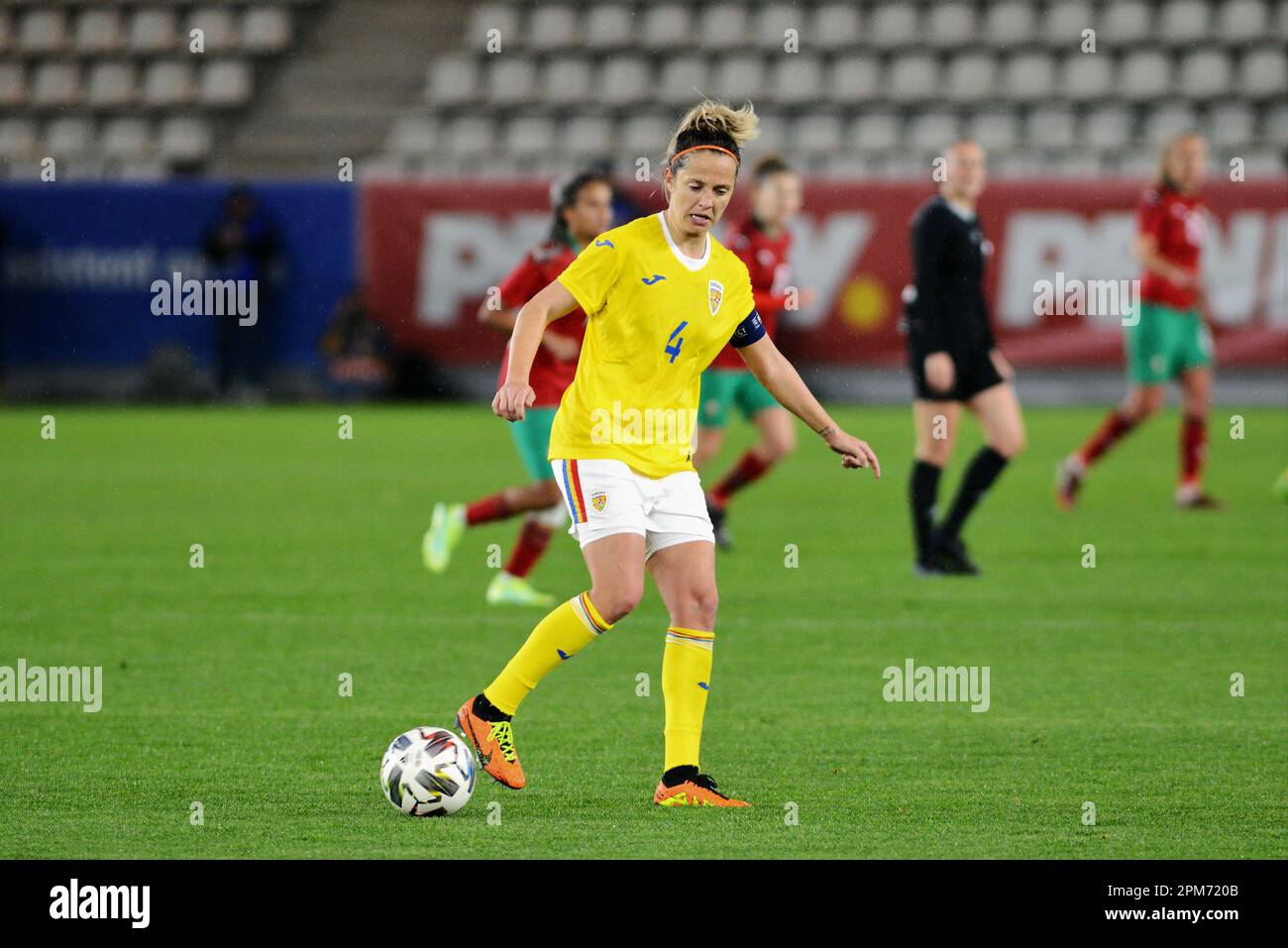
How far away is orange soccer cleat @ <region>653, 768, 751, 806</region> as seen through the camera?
5.53 m

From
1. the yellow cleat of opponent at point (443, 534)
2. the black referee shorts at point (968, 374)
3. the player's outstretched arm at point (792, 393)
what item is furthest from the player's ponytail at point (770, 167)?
the player's outstretched arm at point (792, 393)

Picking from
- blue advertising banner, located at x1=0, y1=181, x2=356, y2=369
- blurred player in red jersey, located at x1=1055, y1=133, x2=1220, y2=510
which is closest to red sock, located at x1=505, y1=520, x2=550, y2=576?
blurred player in red jersey, located at x1=1055, y1=133, x2=1220, y2=510

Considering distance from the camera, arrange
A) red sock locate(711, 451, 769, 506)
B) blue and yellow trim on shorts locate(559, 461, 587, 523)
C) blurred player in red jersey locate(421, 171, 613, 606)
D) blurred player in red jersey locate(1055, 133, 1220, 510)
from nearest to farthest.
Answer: blue and yellow trim on shorts locate(559, 461, 587, 523) → blurred player in red jersey locate(421, 171, 613, 606) → red sock locate(711, 451, 769, 506) → blurred player in red jersey locate(1055, 133, 1220, 510)

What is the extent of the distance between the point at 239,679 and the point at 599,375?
272 centimetres

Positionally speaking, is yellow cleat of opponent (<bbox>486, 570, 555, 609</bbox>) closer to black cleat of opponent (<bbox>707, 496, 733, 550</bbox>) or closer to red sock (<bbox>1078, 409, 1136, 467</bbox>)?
black cleat of opponent (<bbox>707, 496, 733, 550</bbox>)

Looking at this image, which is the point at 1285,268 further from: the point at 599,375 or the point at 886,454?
the point at 599,375

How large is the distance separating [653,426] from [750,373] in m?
5.66

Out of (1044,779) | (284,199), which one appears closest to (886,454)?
(284,199)

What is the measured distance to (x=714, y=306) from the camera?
570 cm

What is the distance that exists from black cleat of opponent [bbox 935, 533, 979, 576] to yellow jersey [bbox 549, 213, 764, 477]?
5098 millimetres

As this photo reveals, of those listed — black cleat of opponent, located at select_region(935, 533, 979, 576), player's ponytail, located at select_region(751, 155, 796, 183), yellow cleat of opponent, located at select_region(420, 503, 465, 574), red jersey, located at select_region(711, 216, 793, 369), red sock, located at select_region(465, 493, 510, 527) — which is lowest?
black cleat of opponent, located at select_region(935, 533, 979, 576)

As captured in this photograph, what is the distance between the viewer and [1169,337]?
1342 centimetres

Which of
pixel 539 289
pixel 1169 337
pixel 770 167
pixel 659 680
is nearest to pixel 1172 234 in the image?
pixel 1169 337

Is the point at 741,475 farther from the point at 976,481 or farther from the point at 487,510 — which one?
the point at 487,510
